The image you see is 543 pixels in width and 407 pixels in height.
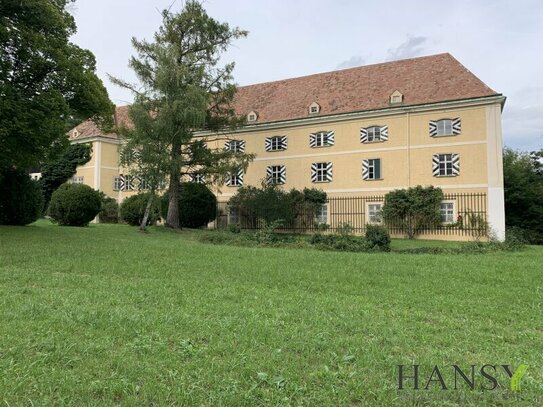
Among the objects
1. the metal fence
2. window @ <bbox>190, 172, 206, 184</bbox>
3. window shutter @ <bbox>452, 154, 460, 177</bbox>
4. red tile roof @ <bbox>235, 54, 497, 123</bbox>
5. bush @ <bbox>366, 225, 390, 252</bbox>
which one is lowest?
bush @ <bbox>366, 225, 390, 252</bbox>

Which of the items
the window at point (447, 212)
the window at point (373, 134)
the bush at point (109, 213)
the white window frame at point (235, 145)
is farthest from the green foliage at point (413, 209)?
the bush at point (109, 213)

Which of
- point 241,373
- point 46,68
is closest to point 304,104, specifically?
point 46,68

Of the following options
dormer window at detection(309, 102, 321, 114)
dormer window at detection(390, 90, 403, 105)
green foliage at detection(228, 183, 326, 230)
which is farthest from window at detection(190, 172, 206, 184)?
dormer window at detection(390, 90, 403, 105)

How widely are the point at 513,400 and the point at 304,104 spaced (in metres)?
29.9

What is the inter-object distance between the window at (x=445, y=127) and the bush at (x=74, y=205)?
64.9 feet

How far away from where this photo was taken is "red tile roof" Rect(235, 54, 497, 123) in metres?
26.8

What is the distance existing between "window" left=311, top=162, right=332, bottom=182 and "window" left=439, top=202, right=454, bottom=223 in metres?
7.63

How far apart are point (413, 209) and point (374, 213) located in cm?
284

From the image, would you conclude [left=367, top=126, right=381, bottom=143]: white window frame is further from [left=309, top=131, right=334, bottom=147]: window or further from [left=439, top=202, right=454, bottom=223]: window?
[left=439, top=202, right=454, bottom=223]: window

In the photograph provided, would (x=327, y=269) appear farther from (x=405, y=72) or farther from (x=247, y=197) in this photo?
(x=405, y=72)

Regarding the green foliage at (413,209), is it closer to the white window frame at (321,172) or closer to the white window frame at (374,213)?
the white window frame at (374,213)

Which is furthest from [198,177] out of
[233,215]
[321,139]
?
[321,139]

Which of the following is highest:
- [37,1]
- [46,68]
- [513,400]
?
[37,1]

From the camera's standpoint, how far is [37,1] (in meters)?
13.7
